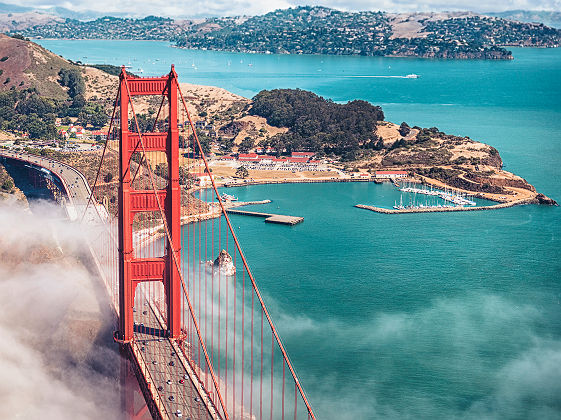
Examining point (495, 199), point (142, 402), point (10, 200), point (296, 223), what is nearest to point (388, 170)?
point (495, 199)

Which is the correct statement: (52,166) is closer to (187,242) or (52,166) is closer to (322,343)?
(187,242)

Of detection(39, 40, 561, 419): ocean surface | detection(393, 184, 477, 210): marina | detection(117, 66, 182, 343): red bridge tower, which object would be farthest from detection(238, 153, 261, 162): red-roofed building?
detection(117, 66, 182, 343): red bridge tower

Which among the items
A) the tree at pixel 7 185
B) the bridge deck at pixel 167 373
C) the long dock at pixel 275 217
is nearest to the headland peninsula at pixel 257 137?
the tree at pixel 7 185

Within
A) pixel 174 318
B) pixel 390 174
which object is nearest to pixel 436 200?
pixel 390 174

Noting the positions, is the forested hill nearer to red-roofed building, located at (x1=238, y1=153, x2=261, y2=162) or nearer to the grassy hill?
the grassy hill

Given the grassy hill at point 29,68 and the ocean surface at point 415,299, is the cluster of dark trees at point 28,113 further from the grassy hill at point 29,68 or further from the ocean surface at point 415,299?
the ocean surface at point 415,299
